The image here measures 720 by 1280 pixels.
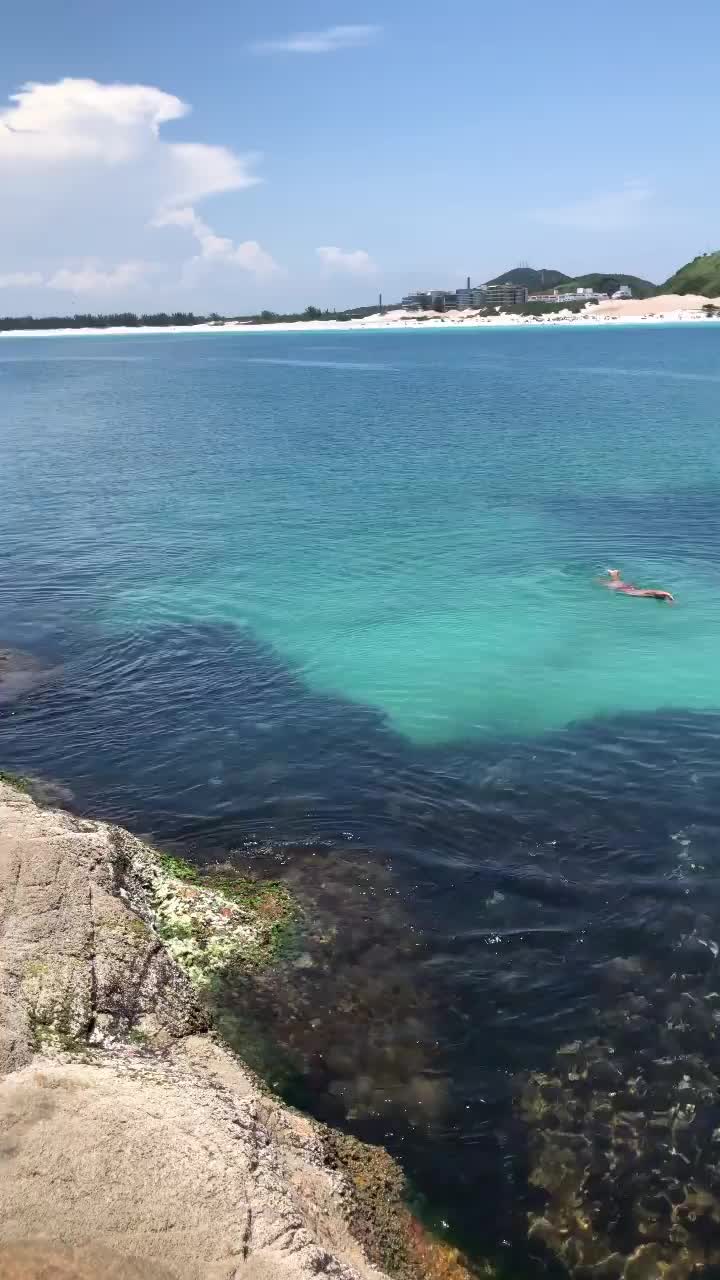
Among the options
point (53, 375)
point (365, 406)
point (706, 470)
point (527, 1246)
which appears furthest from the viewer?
point (53, 375)

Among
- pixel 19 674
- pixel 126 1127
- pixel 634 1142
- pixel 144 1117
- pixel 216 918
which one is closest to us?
pixel 126 1127

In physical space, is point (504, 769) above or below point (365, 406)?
below

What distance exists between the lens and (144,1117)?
1002 cm

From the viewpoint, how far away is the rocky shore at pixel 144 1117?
885cm

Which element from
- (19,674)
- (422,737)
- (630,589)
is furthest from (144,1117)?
(630,589)

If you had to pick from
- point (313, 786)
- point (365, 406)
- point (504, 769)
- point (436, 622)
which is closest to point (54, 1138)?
point (313, 786)

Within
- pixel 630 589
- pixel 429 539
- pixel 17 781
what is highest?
pixel 429 539

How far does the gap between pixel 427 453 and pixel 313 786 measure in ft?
163

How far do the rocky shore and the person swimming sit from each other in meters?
21.9

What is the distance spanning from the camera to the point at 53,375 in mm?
162750

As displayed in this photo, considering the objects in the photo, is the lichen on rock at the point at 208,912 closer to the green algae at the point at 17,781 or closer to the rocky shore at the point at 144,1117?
the rocky shore at the point at 144,1117

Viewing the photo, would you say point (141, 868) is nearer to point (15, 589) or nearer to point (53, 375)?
point (15, 589)

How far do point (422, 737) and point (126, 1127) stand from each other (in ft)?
50.6

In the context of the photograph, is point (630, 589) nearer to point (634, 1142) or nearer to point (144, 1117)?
point (634, 1142)
